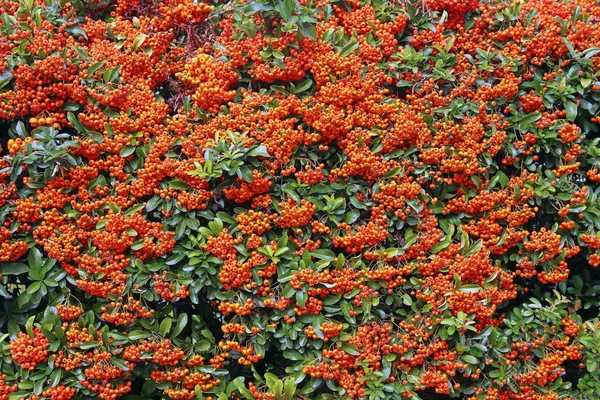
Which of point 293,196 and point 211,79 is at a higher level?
point 211,79

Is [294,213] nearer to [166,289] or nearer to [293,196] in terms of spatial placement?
[293,196]

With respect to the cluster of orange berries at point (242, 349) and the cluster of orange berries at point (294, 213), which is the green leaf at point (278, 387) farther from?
the cluster of orange berries at point (294, 213)

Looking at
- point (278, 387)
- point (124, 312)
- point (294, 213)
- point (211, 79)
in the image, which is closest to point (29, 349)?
point (124, 312)

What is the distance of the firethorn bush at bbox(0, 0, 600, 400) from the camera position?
10.7ft

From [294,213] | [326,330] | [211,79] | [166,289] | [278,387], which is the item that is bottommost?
[278,387]

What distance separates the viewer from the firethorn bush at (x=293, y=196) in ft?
10.7

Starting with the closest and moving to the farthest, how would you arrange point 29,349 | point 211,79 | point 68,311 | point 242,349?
point 29,349, point 68,311, point 242,349, point 211,79

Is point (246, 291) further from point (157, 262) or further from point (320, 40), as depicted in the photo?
point (320, 40)

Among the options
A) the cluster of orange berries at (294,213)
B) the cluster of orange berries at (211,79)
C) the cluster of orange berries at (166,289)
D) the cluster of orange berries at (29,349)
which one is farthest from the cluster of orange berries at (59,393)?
the cluster of orange berries at (211,79)

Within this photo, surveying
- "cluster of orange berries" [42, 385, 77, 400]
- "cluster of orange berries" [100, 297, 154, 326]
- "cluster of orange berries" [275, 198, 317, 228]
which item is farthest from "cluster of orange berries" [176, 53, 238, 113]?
"cluster of orange berries" [42, 385, 77, 400]

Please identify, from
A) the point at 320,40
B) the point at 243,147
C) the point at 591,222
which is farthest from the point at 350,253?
the point at 591,222

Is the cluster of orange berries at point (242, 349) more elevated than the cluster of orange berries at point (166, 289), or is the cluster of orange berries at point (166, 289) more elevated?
the cluster of orange berries at point (166, 289)

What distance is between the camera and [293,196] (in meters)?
3.39

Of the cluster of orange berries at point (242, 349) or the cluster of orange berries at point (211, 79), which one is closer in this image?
the cluster of orange berries at point (242, 349)
